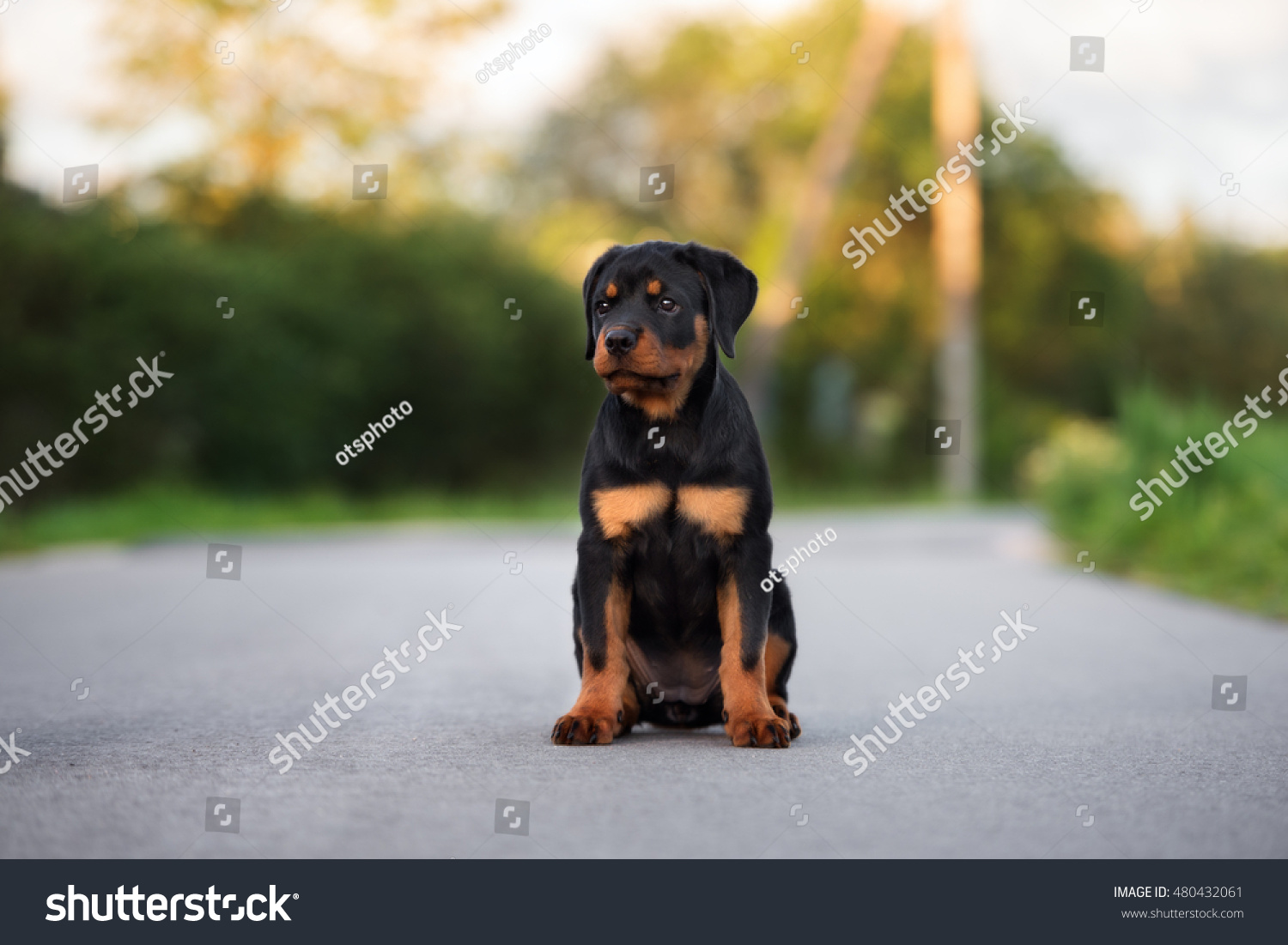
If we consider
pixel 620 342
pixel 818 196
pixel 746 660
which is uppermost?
pixel 818 196

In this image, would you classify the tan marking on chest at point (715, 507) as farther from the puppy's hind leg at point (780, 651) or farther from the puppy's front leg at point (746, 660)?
the puppy's hind leg at point (780, 651)

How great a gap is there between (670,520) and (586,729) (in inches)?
28.9

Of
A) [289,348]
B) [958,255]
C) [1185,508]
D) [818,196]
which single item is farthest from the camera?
[958,255]

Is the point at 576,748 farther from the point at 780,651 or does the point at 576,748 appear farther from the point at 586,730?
the point at 780,651

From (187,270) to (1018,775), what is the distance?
693 inches

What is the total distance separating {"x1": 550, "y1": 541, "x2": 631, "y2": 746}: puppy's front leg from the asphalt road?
0.11 m

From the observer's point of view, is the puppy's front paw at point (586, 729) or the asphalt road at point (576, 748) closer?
the asphalt road at point (576, 748)

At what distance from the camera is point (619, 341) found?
15.0 feet

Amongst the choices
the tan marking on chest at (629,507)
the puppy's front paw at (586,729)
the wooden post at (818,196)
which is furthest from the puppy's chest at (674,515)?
the wooden post at (818,196)

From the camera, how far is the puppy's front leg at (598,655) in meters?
4.63

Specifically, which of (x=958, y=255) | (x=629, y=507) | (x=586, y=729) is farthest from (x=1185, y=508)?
(x=958, y=255)

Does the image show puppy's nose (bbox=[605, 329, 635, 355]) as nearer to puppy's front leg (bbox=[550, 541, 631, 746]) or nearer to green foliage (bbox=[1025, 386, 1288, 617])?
puppy's front leg (bbox=[550, 541, 631, 746])

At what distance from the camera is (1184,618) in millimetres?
9477

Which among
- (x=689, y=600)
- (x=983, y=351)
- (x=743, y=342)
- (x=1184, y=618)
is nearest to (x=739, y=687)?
(x=689, y=600)
